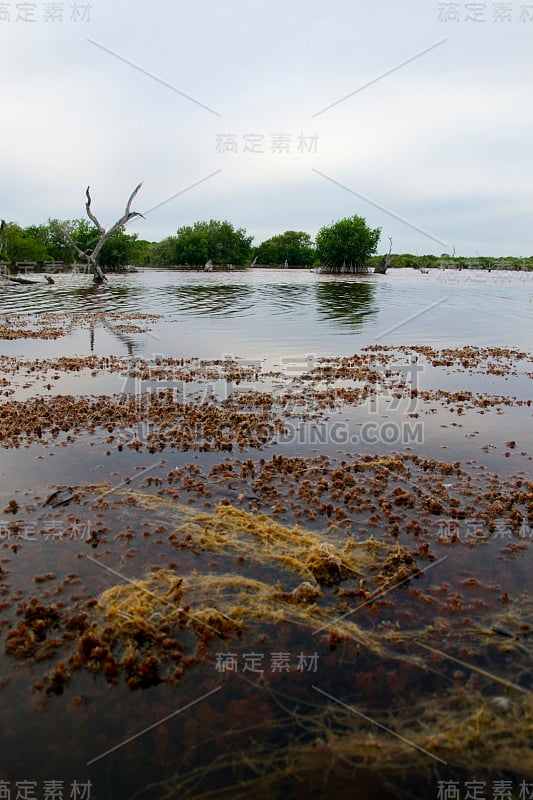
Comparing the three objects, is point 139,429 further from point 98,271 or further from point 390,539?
point 98,271

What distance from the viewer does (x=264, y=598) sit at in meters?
4.98

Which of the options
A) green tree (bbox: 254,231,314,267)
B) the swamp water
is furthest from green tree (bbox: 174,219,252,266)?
the swamp water

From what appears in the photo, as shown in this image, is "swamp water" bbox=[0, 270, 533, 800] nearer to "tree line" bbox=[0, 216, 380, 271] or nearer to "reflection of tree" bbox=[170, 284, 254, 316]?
"reflection of tree" bbox=[170, 284, 254, 316]

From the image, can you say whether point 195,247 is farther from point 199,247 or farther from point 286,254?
point 286,254

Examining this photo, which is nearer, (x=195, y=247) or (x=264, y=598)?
(x=264, y=598)

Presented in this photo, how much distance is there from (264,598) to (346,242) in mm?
110905

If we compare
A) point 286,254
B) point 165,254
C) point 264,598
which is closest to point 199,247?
point 165,254

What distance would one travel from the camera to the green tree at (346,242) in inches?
4294

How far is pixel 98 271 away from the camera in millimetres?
59438

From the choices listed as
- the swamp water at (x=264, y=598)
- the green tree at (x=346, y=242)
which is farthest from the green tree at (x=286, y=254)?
the swamp water at (x=264, y=598)

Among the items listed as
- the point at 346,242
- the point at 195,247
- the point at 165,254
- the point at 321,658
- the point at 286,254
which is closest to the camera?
the point at 321,658

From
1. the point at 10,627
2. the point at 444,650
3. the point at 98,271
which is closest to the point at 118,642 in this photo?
the point at 10,627

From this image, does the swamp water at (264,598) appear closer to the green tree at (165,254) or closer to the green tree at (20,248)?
the green tree at (20,248)

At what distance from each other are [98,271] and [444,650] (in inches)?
2404
